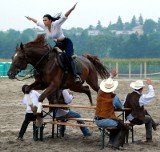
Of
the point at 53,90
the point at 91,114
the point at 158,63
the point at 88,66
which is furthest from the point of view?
the point at 158,63

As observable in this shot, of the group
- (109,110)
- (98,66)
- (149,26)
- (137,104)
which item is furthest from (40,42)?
(149,26)

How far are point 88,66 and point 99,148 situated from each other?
2944mm

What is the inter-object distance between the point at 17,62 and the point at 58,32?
1065mm

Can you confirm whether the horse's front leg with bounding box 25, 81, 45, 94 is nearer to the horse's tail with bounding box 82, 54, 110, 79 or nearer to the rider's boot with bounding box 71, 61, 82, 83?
the rider's boot with bounding box 71, 61, 82, 83

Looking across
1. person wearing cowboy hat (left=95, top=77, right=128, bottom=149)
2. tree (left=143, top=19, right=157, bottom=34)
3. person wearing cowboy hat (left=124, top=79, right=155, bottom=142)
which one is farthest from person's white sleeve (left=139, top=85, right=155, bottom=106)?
tree (left=143, top=19, right=157, bottom=34)

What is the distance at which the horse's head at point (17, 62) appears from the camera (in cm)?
1019

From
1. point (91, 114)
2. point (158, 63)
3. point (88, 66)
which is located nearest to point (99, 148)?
point (88, 66)

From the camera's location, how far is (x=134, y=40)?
98.8 metres

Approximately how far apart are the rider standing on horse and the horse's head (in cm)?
67

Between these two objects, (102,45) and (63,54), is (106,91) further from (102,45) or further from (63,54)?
(102,45)

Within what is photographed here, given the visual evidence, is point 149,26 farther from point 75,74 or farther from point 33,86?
point 33,86

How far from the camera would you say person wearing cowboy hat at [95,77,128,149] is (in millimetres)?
9367

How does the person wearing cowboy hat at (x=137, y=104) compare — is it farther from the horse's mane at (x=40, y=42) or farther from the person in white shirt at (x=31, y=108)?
the horse's mane at (x=40, y=42)

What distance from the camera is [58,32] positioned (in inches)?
417
